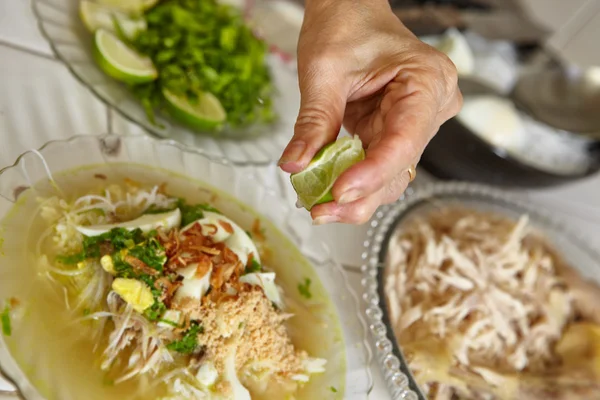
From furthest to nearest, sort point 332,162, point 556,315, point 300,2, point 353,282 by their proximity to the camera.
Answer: point 300,2 < point 556,315 < point 353,282 < point 332,162

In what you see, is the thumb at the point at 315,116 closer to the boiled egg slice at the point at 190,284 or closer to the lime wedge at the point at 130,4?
the boiled egg slice at the point at 190,284

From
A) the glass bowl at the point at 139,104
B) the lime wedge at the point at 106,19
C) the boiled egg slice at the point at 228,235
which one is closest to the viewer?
the boiled egg slice at the point at 228,235

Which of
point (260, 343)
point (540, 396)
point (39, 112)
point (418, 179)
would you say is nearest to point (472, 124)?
point (418, 179)

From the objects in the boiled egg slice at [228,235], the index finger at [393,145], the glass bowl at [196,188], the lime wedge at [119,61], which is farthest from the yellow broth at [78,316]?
the index finger at [393,145]

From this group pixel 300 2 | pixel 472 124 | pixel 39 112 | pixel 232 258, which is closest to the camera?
pixel 232 258

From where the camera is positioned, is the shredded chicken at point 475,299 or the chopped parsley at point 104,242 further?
the shredded chicken at point 475,299

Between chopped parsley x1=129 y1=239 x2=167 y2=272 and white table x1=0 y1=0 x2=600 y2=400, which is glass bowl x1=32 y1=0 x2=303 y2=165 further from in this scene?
chopped parsley x1=129 y1=239 x2=167 y2=272

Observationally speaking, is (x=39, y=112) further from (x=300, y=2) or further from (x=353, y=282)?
(x=300, y=2)
